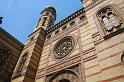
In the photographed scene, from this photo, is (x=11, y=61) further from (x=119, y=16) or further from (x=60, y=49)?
(x=119, y=16)

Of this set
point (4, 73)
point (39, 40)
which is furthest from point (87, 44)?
point (4, 73)

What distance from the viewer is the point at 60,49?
32.8ft

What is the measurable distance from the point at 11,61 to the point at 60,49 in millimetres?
3690

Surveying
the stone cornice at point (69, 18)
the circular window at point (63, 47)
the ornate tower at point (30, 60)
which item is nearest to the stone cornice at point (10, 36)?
the ornate tower at point (30, 60)

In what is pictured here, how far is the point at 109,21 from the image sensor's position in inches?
301

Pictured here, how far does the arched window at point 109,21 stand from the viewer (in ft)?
22.1

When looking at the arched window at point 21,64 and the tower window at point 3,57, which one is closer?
the arched window at point 21,64

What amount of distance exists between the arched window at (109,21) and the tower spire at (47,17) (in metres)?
7.26

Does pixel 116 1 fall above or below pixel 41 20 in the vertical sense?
below

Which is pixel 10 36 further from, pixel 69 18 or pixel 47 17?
pixel 47 17

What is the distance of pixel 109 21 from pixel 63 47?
342 centimetres

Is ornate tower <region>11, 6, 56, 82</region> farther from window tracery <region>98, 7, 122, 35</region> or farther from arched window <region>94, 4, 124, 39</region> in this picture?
window tracery <region>98, 7, 122, 35</region>

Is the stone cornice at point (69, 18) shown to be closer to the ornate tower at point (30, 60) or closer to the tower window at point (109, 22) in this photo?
the ornate tower at point (30, 60)

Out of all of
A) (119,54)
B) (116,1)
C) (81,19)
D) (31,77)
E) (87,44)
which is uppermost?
(81,19)
